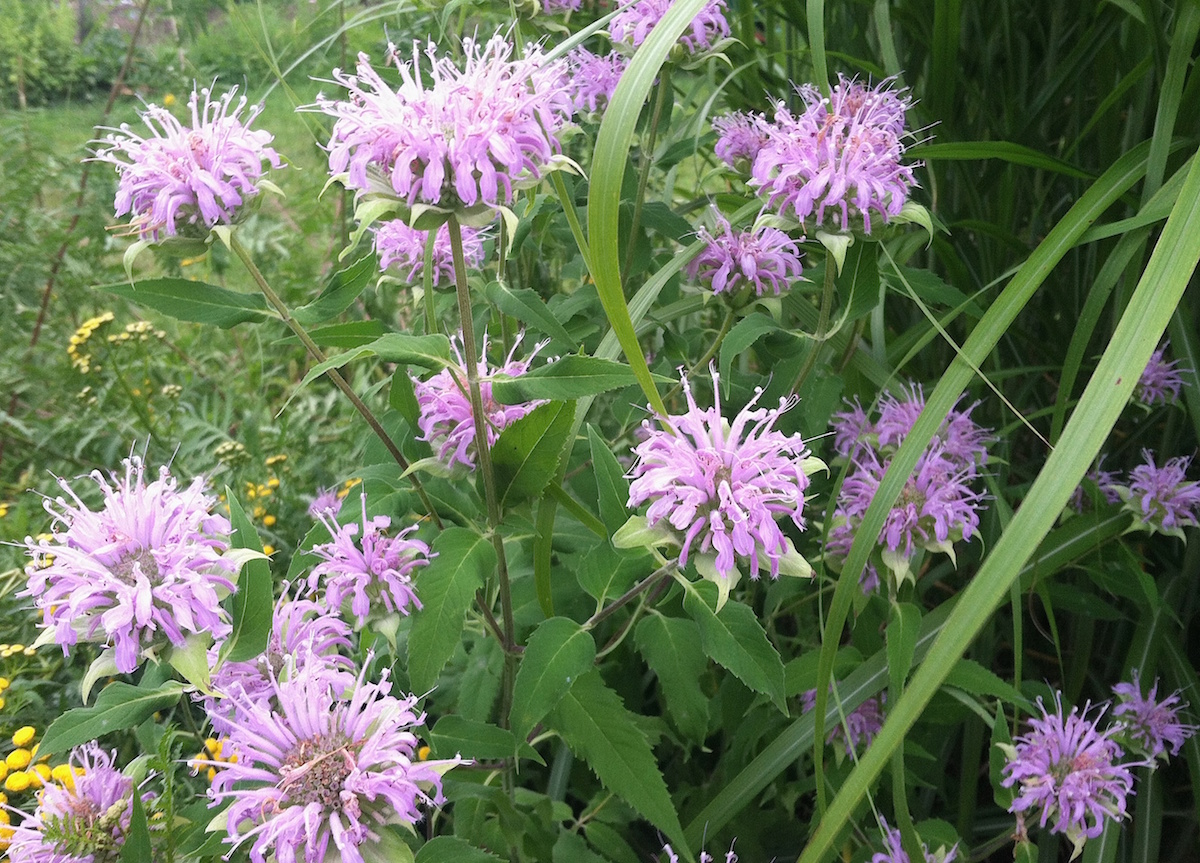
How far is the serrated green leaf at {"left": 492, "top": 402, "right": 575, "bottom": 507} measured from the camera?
0.68 metres

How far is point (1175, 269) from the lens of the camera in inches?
24.1

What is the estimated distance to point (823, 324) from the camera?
2.93 feet

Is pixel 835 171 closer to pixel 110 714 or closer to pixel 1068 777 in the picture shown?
pixel 1068 777

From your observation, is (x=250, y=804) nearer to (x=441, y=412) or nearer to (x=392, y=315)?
(x=441, y=412)

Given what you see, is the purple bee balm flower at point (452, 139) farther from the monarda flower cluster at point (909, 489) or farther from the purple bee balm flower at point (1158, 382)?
the purple bee balm flower at point (1158, 382)

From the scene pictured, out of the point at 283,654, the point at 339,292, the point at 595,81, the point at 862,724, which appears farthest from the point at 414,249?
the point at 862,724

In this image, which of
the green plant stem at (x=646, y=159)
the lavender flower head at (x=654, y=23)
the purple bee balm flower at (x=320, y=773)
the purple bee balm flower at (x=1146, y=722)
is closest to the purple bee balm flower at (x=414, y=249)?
the green plant stem at (x=646, y=159)

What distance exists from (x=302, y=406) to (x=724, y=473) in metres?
1.37

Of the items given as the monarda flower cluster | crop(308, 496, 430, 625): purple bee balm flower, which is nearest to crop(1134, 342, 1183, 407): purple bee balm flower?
the monarda flower cluster

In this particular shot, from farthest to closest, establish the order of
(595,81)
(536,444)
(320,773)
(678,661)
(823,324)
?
1. (595,81)
2. (823,324)
3. (678,661)
4. (536,444)
5. (320,773)

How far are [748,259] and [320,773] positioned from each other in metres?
0.65

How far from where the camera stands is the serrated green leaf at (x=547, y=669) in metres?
0.65

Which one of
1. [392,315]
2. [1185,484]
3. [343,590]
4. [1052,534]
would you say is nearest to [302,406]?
[392,315]

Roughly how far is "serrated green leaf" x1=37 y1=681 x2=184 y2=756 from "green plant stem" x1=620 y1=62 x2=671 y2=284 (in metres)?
0.62
